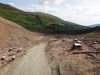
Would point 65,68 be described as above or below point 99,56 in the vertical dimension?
below

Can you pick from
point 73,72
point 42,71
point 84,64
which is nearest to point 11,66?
point 42,71

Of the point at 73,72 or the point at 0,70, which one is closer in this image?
the point at 73,72

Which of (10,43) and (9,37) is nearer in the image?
(10,43)

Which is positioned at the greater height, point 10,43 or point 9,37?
point 9,37

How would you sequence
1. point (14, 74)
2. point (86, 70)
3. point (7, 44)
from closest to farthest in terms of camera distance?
point (86, 70), point (14, 74), point (7, 44)

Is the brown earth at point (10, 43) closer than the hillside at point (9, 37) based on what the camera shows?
Yes

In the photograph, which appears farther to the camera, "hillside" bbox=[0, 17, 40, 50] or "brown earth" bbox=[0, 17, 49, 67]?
"hillside" bbox=[0, 17, 40, 50]

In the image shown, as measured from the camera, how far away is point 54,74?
46.2 ft

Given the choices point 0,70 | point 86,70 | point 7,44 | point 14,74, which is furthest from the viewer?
point 7,44

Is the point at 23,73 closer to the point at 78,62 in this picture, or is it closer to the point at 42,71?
the point at 42,71

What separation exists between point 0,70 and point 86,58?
15190 millimetres

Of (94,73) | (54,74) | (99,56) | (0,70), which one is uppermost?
(99,56)

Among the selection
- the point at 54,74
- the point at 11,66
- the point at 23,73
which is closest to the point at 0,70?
the point at 11,66

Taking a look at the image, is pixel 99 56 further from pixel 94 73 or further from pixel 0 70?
pixel 0 70
